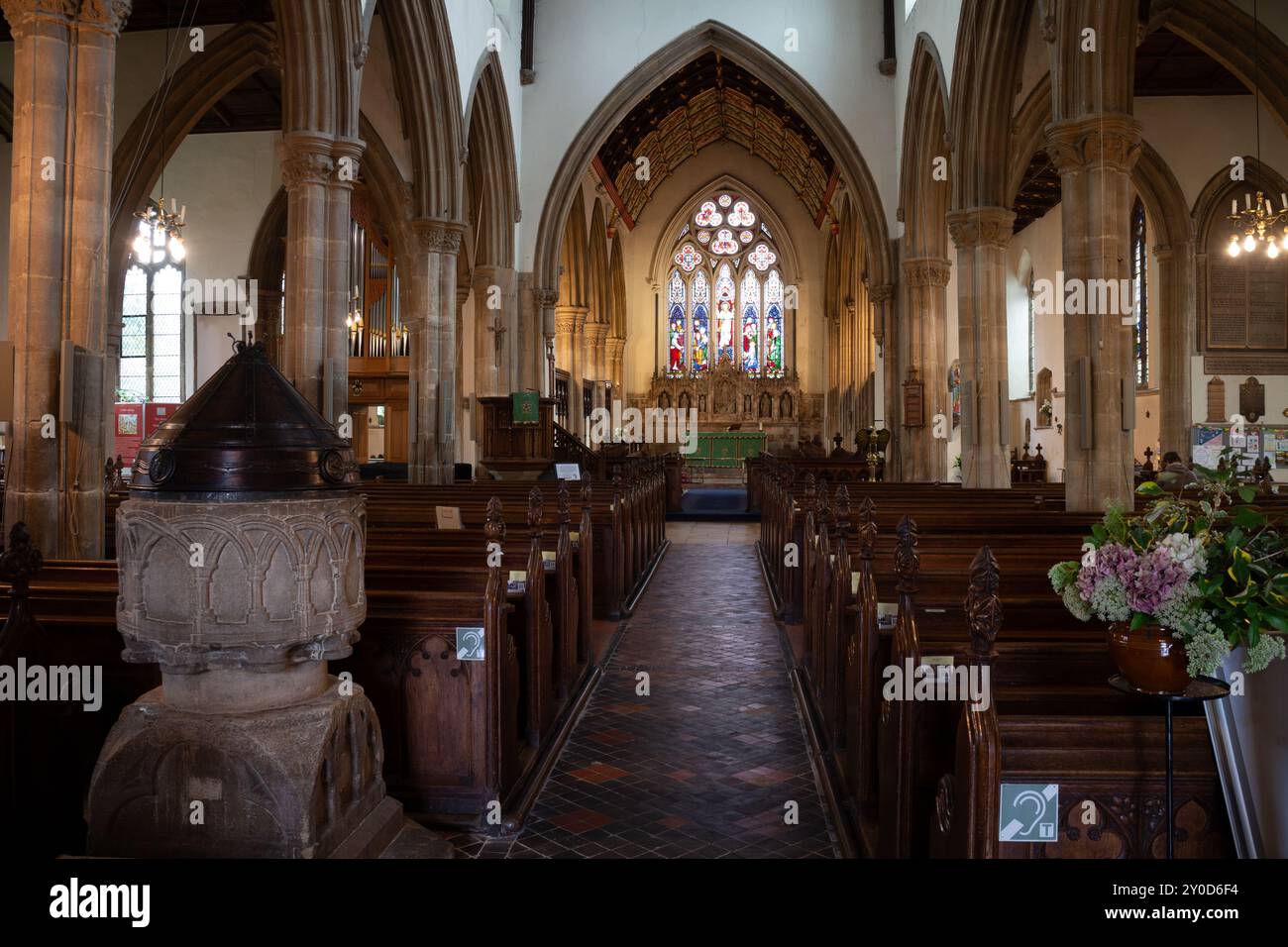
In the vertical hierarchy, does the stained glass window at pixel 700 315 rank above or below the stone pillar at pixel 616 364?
above

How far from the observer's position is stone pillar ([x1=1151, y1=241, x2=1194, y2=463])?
16.2 metres

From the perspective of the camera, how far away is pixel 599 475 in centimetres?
1662

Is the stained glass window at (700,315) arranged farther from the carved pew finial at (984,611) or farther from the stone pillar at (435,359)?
the carved pew finial at (984,611)

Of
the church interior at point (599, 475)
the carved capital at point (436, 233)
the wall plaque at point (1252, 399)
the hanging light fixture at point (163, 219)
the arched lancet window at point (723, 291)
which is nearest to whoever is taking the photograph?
the church interior at point (599, 475)

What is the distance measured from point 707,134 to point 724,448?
9.04 metres

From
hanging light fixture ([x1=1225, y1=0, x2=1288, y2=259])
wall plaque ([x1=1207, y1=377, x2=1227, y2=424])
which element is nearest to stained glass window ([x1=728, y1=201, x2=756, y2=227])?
wall plaque ([x1=1207, y1=377, x2=1227, y2=424])

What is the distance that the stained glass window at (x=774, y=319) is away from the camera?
29.9 m

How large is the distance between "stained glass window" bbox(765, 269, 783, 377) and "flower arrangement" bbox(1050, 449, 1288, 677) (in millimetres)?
27901

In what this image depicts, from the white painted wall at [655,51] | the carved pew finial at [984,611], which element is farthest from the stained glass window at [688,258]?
the carved pew finial at [984,611]

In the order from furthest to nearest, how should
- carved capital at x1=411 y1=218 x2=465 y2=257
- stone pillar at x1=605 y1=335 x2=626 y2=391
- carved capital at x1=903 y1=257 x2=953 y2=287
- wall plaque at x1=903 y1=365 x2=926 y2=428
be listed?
stone pillar at x1=605 y1=335 x2=626 y2=391 → carved capital at x1=903 y1=257 x2=953 y2=287 → wall plaque at x1=903 y1=365 x2=926 y2=428 → carved capital at x1=411 y1=218 x2=465 y2=257

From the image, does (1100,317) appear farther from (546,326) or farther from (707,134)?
(707,134)

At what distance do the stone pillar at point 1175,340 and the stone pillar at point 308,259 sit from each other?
13842mm

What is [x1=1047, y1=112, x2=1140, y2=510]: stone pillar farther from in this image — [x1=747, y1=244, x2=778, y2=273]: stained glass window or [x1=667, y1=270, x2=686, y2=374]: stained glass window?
[x1=747, y1=244, x2=778, y2=273]: stained glass window

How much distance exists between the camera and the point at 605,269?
88.2ft
